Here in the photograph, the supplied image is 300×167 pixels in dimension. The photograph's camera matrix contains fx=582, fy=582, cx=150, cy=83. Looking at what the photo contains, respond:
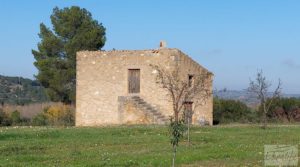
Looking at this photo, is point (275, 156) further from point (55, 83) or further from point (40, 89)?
point (40, 89)

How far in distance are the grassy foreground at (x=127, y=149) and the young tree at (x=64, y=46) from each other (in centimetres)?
2568

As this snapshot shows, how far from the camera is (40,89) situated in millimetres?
73938

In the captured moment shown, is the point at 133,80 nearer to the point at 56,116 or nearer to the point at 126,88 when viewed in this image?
the point at 126,88

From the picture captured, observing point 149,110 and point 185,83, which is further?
point 149,110

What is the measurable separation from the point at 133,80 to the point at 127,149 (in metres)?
17.7

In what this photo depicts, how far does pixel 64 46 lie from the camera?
54062mm

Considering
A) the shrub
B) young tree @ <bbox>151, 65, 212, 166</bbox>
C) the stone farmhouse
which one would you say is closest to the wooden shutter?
the stone farmhouse

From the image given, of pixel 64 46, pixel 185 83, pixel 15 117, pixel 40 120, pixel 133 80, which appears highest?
pixel 64 46

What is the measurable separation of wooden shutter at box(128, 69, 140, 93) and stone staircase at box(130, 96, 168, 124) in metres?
0.65

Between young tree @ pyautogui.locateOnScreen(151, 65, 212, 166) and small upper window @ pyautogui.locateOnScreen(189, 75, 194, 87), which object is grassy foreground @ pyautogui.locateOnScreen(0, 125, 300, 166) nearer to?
young tree @ pyautogui.locateOnScreen(151, 65, 212, 166)

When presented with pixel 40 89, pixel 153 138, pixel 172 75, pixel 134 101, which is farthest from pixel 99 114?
pixel 40 89

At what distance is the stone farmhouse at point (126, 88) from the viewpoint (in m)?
37.0

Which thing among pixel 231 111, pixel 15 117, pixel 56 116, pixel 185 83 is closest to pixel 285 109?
pixel 231 111

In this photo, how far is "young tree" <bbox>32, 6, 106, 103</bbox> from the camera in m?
53.3
